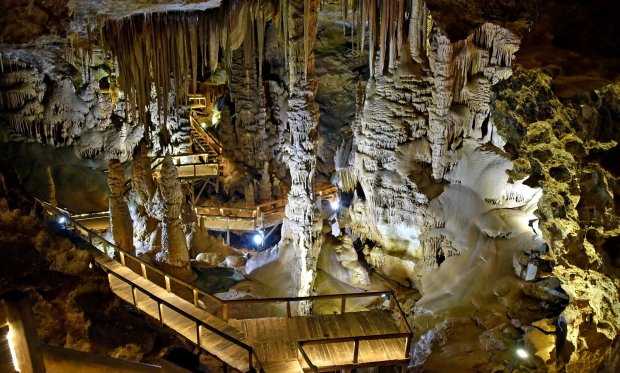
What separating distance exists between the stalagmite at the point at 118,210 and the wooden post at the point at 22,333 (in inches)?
322

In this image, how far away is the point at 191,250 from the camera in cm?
1365

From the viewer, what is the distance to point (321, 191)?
678 inches

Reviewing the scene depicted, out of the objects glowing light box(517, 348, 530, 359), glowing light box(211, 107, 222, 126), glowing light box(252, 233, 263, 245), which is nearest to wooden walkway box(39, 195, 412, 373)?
glowing light box(517, 348, 530, 359)

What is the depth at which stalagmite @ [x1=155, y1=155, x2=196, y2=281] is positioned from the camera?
36.4ft

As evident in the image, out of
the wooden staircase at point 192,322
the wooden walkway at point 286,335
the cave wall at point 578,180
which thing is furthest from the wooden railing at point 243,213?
the cave wall at point 578,180

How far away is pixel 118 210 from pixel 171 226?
1.30 meters

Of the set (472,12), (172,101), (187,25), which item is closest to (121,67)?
(187,25)

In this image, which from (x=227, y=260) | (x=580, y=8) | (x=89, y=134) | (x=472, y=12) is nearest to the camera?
(x=580, y=8)

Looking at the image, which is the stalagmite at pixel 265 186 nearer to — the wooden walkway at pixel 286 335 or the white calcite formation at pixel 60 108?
the white calcite formation at pixel 60 108

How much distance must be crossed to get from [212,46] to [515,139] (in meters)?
6.01

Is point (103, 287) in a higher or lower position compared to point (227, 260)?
higher


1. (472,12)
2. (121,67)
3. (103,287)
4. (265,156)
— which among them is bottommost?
(265,156)

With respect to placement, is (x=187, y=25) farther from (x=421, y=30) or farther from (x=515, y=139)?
(x=515, y=139)

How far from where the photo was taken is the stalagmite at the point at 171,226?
11086 mm
